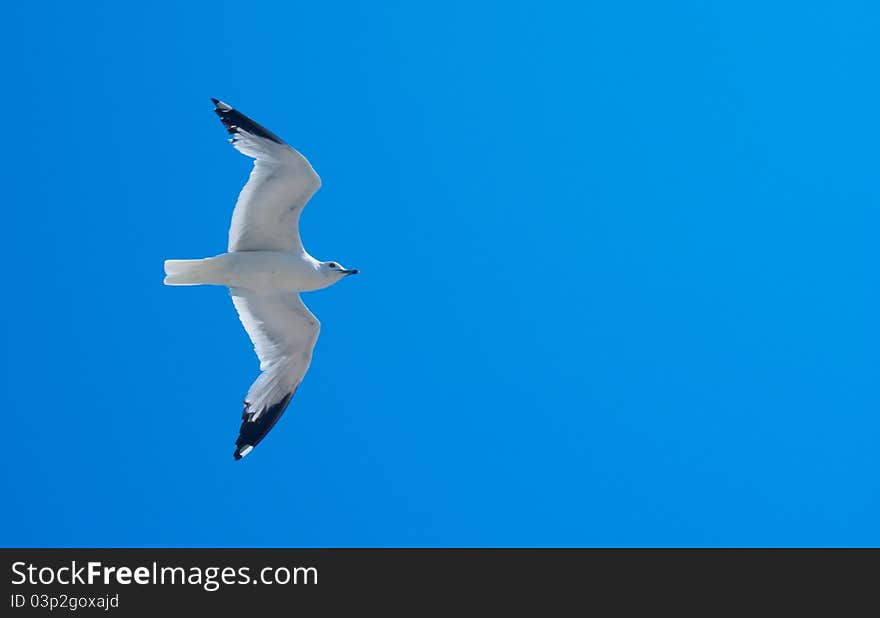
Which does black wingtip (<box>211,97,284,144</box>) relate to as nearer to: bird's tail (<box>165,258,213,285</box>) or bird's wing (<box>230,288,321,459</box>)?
bird's tail (<box>165,258,213,285</box>)

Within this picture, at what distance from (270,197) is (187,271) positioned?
45.3 inches

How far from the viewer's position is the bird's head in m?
12.6

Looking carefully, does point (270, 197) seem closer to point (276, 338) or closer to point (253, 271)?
point (253, 271)

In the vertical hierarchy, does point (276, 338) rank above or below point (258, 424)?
above

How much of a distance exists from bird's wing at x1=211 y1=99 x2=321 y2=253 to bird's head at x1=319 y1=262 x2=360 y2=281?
16.7 inches

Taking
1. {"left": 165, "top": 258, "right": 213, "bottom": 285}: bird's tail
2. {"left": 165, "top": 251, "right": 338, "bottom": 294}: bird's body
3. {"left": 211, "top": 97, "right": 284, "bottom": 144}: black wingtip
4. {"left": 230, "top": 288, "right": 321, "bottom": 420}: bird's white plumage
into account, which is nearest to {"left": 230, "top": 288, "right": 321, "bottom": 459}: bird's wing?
{"left": 230, "top": 288, "right": 321, "bottom": 420}: bird's white plumage

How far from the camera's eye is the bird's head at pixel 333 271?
496 inches

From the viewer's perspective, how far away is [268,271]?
12328 millimetres

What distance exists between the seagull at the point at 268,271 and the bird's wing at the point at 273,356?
1cm

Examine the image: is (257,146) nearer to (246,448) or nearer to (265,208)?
(265,208)

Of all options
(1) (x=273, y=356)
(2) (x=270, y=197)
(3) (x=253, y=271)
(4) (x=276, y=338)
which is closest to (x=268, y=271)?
(3) (x=253, y=271)

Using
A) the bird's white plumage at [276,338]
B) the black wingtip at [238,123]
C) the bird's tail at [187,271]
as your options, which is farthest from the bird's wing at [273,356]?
the black wingtip at [238,123]

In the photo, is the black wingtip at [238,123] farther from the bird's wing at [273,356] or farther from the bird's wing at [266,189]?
the bird's wing at [273,356]
